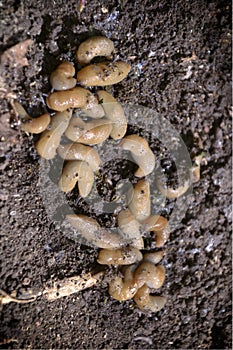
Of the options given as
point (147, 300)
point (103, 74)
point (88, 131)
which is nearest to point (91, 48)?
point (103, 74)

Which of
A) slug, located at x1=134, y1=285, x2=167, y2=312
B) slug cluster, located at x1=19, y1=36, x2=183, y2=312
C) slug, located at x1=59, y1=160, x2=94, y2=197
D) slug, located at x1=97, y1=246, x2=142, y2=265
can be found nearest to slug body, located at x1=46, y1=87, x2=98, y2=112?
slug cluster, located at x1=19, y1=36, x2=183, y2=312

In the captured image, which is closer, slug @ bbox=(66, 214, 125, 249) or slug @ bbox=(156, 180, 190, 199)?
slug @ bbox=(66, 214, 125, 249)

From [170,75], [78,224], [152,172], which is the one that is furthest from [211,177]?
[78,224]

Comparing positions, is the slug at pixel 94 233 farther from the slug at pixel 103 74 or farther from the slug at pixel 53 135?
the slug at pixel 103 74

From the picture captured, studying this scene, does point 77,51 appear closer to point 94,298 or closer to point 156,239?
point 156,239

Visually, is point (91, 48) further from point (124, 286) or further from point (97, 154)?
point (124, 286)

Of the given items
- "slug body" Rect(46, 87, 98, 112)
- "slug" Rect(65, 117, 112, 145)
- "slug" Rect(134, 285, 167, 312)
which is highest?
"slug body" Rect(46, 87, 98, 112)

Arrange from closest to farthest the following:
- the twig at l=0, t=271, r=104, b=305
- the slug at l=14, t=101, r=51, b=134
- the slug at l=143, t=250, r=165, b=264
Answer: the slug at l=14, t=101, r=51, b=134
the twig at l=0, t=271, r=104, b=305
the slug at l=143, t=250, r=165, b=264

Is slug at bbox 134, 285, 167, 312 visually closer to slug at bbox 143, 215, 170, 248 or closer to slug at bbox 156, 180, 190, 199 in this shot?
slug at bbox 143, 215, 170, 248
